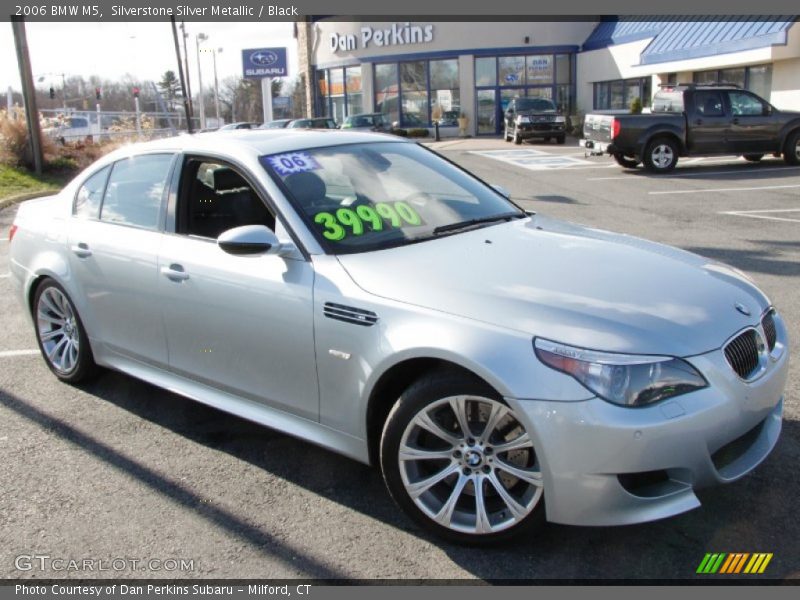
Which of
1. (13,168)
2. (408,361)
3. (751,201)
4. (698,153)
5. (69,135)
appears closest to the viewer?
(408,361)

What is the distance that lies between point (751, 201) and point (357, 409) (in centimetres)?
1120

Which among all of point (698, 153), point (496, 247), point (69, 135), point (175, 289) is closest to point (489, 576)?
point (496, 247)

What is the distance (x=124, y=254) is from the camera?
4422 mm

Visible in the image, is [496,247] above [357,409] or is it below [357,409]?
above

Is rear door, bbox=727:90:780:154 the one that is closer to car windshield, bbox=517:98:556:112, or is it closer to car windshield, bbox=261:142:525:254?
car windshield, bbox=517:98:556:112

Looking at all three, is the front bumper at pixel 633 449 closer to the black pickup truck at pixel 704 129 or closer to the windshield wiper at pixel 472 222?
the windshield wiper at pixel 472 222

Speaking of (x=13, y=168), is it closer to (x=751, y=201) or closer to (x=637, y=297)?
(x=751, y=201)

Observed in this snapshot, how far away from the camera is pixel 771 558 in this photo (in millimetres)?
3014

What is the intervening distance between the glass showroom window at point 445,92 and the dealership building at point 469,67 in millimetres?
53

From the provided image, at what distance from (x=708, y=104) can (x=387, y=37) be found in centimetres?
2654

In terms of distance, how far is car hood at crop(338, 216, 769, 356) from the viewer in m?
2.94

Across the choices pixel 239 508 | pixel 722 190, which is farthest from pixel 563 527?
pixel 722 190

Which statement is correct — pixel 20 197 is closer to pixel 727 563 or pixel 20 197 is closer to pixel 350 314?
pixel 350 314

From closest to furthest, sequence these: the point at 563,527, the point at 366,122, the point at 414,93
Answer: the point at 563,527 < the point at 366,122 < the point at 414,93
